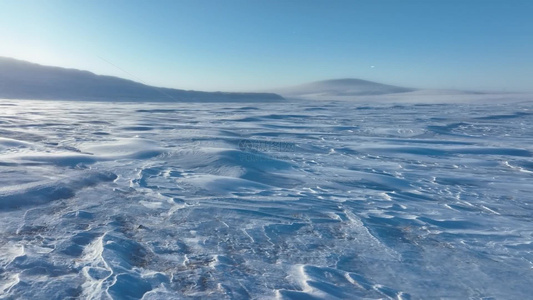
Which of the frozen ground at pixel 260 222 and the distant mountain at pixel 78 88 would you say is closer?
the frozen ground at pixel 260 222

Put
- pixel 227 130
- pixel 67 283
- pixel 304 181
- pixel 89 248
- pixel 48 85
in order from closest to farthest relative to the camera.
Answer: pixel 67 283 → pixel 89 248 → pixel 304 181 → pixel 227 130 → pixel 48 85

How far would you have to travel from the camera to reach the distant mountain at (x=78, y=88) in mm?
22359

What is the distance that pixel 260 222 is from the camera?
3119 mm

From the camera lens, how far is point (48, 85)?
24.2 meters

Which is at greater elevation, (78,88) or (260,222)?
(78,88)

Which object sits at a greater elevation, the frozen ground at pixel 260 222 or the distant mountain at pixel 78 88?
the distant mountain at pixel 78 88

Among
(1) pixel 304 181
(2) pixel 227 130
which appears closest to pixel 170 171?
(1) pixel 304 181

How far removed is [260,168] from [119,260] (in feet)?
8.54

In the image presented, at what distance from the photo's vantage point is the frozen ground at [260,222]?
2191mm

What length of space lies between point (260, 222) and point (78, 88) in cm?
2420

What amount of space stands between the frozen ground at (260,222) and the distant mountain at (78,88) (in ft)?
58.2

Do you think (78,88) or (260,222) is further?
(78,88)

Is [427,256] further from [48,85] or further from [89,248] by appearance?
[48,85]

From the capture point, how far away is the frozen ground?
2191mm
